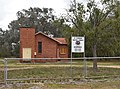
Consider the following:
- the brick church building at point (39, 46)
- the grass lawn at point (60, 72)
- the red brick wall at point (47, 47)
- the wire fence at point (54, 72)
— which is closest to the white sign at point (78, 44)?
the wire fence at point (54, 72)

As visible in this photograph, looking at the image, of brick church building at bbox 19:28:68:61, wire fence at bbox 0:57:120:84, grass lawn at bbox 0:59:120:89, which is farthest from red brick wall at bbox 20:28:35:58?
grass lawn at bbox 0:59:120:89

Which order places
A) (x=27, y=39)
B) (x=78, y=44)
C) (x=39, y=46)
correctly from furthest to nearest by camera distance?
(x=39, y=46), (x=27, y=39), (x=78, y=44)

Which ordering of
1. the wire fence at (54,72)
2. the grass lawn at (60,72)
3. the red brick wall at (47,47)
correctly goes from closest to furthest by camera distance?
the grass lawn at (60,72) → the wire fence at (54,72) → the red brick wall at (47,47)

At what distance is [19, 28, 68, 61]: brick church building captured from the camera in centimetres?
4700

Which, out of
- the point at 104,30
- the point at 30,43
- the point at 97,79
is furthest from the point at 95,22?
the point at 30,43

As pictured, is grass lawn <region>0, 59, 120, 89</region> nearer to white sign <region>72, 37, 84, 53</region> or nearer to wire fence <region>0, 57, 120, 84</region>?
wire fence <region>0, 57, 120, 84</region>

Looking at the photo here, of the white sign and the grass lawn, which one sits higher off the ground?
the white sign

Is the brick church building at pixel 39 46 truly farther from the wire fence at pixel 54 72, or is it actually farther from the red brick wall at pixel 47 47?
the wire fence at pixel 54 72

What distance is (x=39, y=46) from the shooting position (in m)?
49.6

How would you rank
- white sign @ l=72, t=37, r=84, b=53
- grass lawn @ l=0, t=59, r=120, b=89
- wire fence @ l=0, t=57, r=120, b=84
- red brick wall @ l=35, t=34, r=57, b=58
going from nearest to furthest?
grass lawn @ l=0, t=59, r=120, b=89, wire fence @ l=0, t=57, r=120, b=84, white sign @ l=72, t=37, r=84, b=53, red brick wall @ l=35, t=34, r=57, b=58

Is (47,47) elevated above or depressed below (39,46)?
below

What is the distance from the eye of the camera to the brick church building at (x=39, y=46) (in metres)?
47.0

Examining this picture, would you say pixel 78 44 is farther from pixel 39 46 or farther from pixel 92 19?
pixel 39 46

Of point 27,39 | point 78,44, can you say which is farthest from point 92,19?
point 27,39
